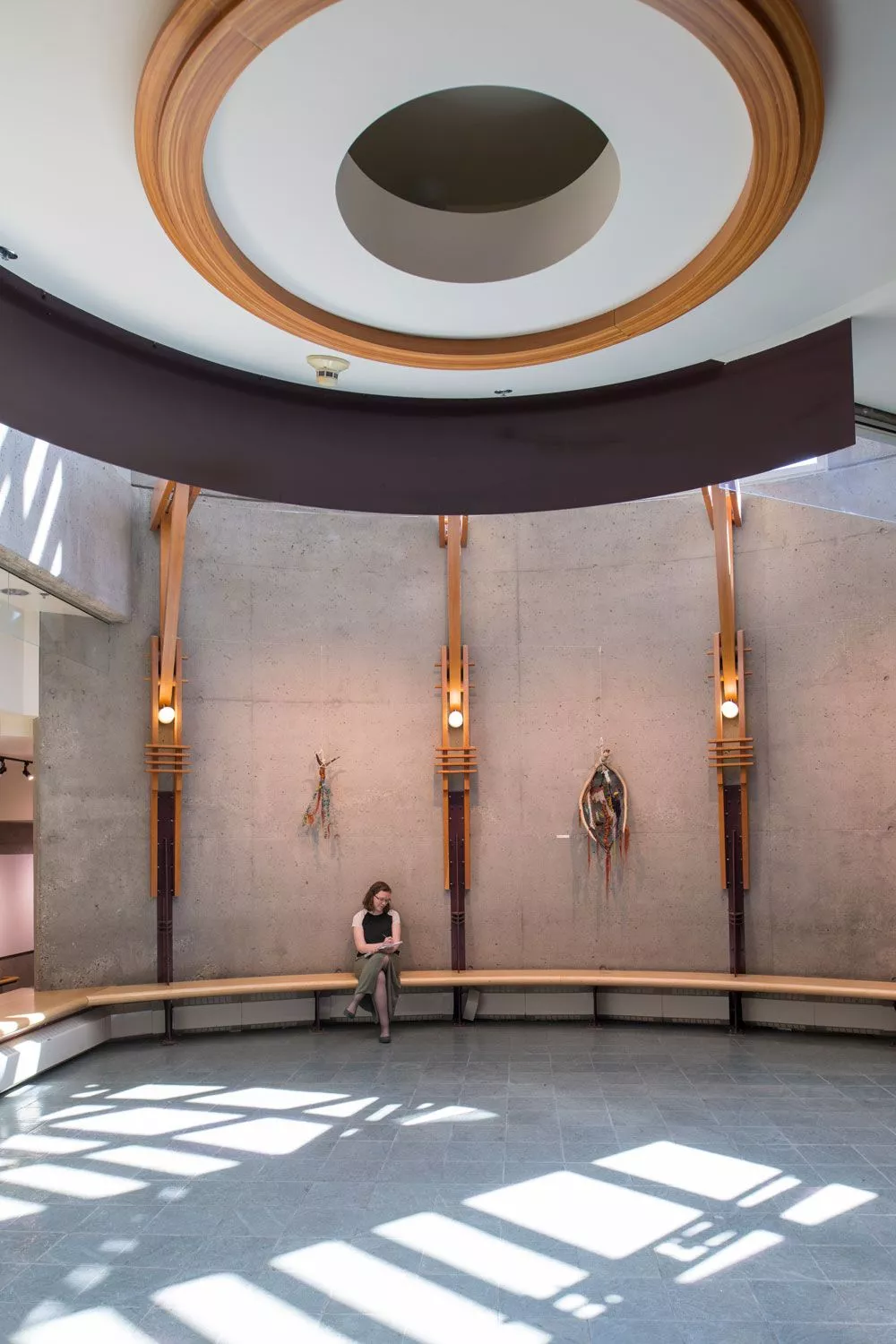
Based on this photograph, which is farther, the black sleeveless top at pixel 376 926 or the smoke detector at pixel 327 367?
the black sleeveless top at pixel 376 926

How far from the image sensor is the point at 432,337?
12.2 ft

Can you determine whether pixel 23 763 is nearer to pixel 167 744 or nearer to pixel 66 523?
pixel 167 744

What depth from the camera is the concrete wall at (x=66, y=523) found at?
22.2ft

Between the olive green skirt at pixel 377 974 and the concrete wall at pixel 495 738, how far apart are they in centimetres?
61

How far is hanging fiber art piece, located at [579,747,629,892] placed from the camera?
9484mm

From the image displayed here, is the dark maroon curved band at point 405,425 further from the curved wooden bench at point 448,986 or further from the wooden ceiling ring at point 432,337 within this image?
the curved wooden bench at point 448,986

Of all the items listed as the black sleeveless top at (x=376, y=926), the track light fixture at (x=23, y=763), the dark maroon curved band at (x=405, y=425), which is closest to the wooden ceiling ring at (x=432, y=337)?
the dark maroon curved band at (x=405, y=425)

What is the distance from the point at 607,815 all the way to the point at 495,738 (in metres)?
1.36

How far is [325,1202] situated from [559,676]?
5781mm

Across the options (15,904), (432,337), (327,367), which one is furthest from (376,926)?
(15,904)

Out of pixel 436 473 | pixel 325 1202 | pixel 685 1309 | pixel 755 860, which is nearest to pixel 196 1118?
pixel 325 1202

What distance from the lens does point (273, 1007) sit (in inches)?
363

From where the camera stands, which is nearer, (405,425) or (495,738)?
(405,425)

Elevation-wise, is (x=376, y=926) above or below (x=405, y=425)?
below
